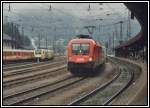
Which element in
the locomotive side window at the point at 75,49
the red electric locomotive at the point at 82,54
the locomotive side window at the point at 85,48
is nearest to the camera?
the red electric locomotive at the point at 82,54

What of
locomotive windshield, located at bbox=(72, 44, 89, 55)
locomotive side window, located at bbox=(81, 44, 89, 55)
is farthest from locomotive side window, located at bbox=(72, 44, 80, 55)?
locomotive side window, located at bbox=(81, 44, 89, 55)

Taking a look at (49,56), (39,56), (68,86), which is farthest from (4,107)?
(49,56)

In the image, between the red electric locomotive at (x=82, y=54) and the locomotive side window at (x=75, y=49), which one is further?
the locomotive side window at (x=75, y=49)

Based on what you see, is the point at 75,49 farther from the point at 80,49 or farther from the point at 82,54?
the point at 82,54

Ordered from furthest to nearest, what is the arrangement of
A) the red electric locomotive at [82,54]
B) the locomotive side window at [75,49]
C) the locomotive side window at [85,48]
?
the locomotive side window at [75,49] → the locomotive side window at [85,48] → the red electric locomotive at [82,54]

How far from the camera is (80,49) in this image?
95.0ft

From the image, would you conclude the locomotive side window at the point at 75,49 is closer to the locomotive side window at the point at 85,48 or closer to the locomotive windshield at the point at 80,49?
the locomotive windshield at the point at 80,49

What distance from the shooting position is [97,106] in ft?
48.9

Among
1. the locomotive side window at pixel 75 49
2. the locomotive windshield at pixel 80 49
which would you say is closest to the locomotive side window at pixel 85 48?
the locomotive windshield at pixel 80 49

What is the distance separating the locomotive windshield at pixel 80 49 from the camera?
28.8 meters

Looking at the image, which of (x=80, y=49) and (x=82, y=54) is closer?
(x=82, y=54)

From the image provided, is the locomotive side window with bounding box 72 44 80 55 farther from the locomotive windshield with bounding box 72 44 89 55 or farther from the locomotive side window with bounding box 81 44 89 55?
the locomotive side window with bounding box 81 44 89 55

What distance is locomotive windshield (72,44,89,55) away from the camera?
28.8m

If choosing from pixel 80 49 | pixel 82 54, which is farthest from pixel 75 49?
pixel 82 54
